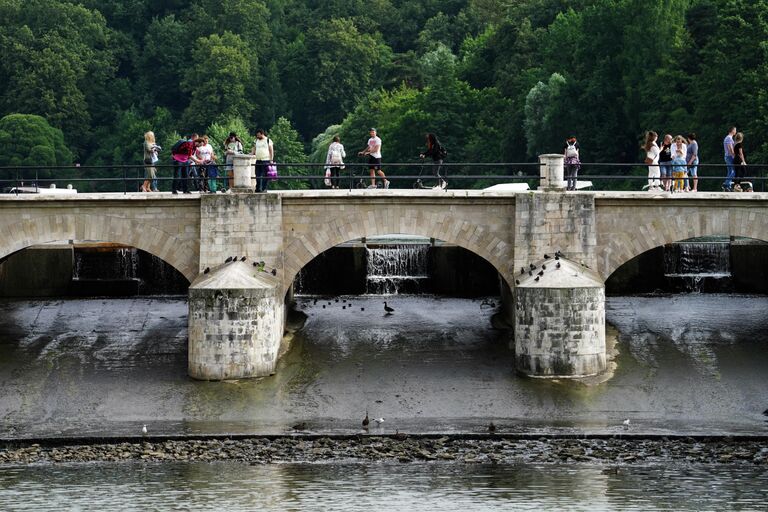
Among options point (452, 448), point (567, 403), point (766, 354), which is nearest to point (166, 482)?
point (452, 448)

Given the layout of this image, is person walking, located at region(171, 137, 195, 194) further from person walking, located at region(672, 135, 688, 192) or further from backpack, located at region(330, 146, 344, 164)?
person walking, located at region(672, 135, 688, 192)

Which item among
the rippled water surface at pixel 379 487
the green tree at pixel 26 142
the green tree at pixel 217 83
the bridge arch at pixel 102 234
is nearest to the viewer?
the rippled water surface at pixel 379 487

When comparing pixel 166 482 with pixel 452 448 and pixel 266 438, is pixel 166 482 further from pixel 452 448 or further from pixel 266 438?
pixel 452 448

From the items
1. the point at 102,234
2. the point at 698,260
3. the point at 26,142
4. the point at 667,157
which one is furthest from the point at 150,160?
the point at 26,142

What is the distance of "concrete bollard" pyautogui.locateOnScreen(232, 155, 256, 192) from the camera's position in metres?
48.1

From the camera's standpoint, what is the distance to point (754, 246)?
57594 mm

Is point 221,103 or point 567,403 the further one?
point 221,103

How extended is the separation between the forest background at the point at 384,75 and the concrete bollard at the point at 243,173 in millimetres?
31981

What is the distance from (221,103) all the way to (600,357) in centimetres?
7755

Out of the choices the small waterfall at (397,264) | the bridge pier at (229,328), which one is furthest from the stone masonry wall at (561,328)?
the small waterfall at (397,264)

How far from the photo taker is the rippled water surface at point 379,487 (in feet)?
122

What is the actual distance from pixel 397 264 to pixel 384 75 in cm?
6690

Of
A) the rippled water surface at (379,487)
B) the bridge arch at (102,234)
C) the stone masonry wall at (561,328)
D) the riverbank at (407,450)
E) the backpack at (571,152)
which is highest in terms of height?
the backpack at (571,152)

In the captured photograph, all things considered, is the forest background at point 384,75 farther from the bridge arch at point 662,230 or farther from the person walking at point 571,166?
the bridge arch at point 662,230
